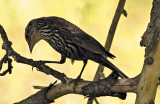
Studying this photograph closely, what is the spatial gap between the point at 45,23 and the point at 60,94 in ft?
2.51

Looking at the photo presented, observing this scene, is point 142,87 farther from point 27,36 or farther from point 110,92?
point 27,36

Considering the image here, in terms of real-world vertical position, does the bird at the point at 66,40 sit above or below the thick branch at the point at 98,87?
above

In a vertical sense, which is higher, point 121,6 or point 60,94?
point 121,6

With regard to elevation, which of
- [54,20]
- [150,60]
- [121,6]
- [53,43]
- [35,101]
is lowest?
[35,101]

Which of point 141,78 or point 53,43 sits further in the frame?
point 53,43

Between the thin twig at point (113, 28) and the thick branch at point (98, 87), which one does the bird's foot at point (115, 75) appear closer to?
the thick branch at point (98, 87)

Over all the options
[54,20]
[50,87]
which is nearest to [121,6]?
[54,20]

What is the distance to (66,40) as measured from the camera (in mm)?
3576

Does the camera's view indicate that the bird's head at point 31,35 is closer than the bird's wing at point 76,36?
No

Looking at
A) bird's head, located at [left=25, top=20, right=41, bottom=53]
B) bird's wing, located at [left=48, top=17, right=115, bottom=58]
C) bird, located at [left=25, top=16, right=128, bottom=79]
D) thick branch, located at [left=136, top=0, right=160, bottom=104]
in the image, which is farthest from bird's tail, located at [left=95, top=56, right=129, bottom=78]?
bird's head, located at [left=25, top=20, right=41, bottom=53]

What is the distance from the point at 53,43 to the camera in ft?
11.8

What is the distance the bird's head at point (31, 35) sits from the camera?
3701 millimetres

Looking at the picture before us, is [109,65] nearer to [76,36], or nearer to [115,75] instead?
[115,75]

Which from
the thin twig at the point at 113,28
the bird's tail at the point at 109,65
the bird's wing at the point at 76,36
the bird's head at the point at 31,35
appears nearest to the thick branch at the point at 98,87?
the bird's tail at the point at 109,65
